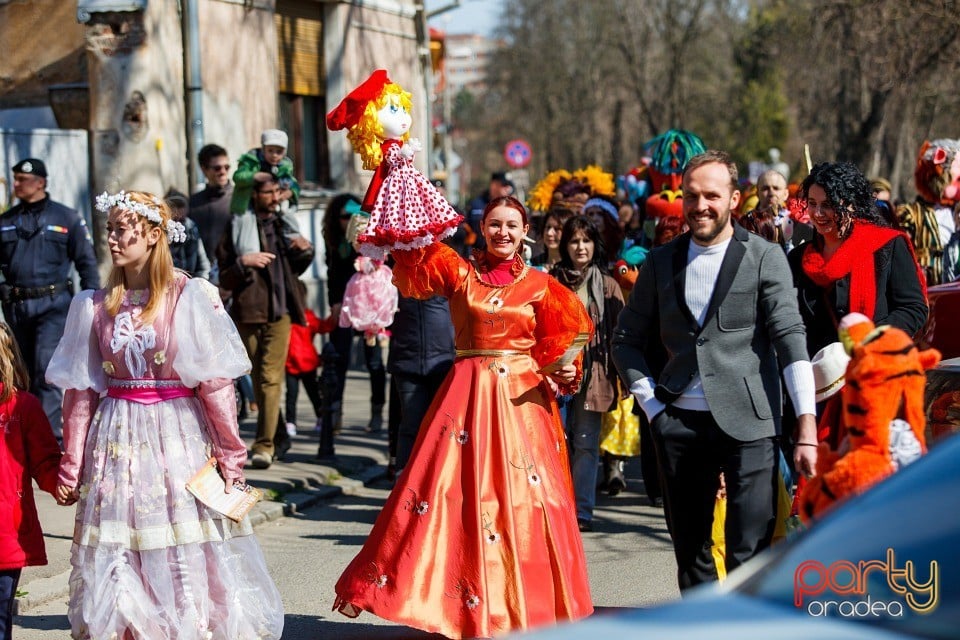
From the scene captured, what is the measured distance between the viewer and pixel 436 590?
5.75 meters

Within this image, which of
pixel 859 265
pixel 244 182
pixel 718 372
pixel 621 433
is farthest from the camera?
pixel 244 182

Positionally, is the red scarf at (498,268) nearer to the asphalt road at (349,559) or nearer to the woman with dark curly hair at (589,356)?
the asphalt road at (349,559)

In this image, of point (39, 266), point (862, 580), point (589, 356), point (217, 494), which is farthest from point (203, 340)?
point (39, 266)

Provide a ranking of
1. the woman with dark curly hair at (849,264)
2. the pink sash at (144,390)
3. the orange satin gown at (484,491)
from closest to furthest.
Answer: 1. the pink sash at (144,390)
2. the orange satin gown at (484,491)
3. the woman with dark curly hair at (849,264)

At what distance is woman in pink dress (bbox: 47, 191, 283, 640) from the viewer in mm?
5488

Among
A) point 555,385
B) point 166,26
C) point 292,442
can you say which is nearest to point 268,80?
point 166,26

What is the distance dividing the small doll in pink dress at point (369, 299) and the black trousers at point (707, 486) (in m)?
5.83

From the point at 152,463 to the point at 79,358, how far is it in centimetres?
52

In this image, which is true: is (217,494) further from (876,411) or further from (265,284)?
(265,284)

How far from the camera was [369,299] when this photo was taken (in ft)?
35.3

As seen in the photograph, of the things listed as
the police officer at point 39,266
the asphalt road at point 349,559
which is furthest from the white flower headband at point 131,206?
the police officer at point 39,266

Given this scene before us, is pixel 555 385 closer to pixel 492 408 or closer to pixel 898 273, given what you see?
pixel 492 408

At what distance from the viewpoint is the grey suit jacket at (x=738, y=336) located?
4.88 m

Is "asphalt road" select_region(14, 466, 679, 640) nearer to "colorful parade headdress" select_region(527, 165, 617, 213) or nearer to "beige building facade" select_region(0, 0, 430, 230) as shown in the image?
"colorful parade headdress" select_region(527, 165, 617, 213)
